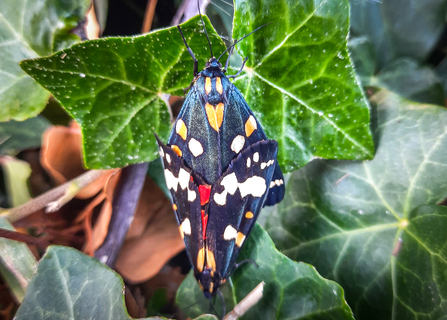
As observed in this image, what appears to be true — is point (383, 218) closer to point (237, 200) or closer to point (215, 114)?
point (237, 200)

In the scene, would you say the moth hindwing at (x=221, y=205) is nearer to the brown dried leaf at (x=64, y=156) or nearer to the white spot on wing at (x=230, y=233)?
the white spot on wing at (x=230, y=233)

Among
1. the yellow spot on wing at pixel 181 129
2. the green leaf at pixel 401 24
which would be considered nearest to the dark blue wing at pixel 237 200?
the yellow spot on wing at pixel 181 129

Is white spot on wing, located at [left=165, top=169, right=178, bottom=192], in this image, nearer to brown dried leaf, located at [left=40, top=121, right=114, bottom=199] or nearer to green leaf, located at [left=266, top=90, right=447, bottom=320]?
brown dried leaf, located at [left=40, top=121, right=114, bottom=199]

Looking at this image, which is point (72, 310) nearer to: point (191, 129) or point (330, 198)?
point (191, 129)

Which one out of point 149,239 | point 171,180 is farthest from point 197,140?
point 149,239

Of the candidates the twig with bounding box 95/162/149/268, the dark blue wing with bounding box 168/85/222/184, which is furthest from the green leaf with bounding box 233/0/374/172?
the twig with bounding box 95/162/149/268

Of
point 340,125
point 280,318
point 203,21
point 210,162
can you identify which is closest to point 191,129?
point 210,162
